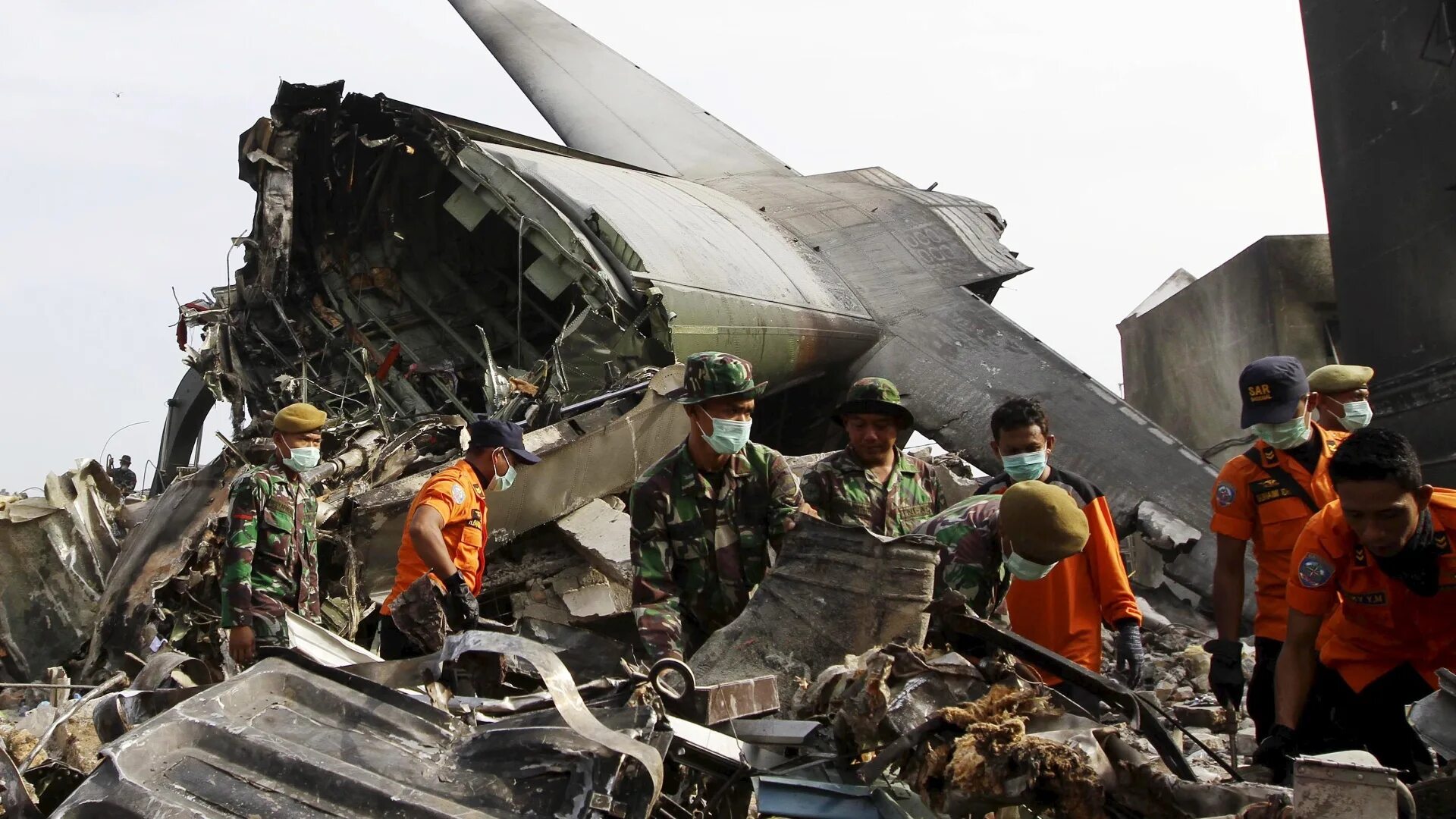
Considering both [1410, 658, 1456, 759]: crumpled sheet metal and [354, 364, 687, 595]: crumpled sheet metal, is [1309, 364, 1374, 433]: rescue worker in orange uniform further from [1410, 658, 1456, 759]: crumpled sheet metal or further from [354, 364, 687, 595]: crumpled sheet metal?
[354, 364, 687, 595]: crumpled sheet metal

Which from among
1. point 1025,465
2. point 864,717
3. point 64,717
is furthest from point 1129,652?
point 64,717

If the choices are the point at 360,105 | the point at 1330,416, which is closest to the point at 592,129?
the point at 360,105

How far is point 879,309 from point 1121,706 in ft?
20.2

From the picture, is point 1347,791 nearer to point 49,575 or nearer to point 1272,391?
point 1272,391

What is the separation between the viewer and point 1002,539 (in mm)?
3123

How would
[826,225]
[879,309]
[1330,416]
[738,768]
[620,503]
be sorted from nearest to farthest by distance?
[738,768] → [1330,416] → [620,503] → [879,309] → [826,225]

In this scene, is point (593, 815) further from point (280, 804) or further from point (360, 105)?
point (360, 105)

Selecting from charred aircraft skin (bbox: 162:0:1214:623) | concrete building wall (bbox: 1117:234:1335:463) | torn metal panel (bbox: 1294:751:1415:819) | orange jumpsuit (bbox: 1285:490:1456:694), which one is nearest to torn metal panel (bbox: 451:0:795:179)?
charred aircraft skin (bbox: 162:0:1214:623)

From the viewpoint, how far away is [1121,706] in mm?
2531

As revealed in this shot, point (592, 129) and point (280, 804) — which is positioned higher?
point (592, 129)

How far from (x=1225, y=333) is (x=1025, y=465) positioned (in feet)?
27.0

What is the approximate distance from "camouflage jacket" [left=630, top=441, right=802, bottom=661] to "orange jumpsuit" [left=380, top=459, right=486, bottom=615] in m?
0.83

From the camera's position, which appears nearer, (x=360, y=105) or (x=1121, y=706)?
(x=1121, y=706)

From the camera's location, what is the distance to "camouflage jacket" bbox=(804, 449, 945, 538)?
12.5ft
